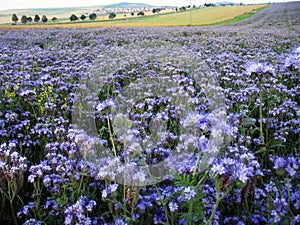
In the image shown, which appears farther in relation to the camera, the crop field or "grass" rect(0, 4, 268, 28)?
"grass" rect(0, 4, 268, 28)

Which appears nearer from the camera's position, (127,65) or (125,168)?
(125,168)

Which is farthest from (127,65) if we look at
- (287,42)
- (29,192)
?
(287,42)

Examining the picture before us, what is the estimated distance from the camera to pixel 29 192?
290 cm

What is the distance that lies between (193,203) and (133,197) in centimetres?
41

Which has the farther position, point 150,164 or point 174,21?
point 174,21

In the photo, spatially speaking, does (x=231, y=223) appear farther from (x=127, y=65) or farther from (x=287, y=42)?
(x=287, y=42)

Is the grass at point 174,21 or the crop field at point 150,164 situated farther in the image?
the grass at point 174,21

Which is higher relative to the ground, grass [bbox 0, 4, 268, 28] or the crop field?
grass [bbox 0, 4, 268, 28]

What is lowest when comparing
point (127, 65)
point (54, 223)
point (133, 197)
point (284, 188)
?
point (54, 223)

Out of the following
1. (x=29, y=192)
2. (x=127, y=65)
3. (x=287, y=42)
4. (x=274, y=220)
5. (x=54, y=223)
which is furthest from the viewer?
(x=287, y=42)

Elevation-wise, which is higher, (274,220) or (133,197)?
(133,197)

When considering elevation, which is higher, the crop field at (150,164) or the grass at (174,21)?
the grass at (174,21)

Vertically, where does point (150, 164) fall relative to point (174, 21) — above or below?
below

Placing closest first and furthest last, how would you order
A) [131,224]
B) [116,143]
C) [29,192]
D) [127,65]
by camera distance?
[131,224] → [29,192] → [116,143] → [127,65]
